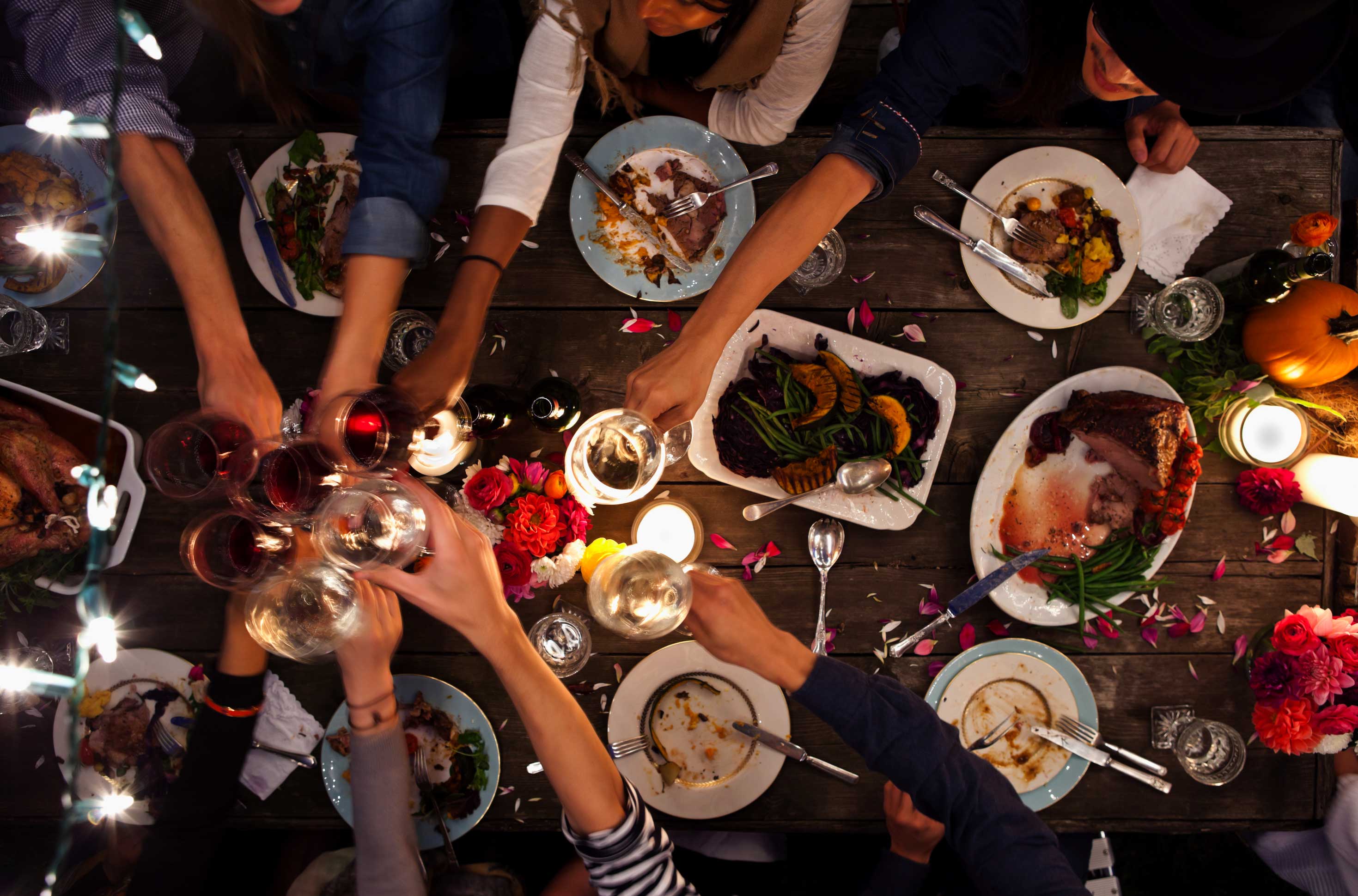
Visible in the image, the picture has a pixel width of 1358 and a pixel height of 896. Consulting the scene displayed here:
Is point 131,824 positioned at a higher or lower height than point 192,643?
lower

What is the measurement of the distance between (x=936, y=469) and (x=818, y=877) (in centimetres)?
210

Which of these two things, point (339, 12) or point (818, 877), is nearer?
point (339, 12)

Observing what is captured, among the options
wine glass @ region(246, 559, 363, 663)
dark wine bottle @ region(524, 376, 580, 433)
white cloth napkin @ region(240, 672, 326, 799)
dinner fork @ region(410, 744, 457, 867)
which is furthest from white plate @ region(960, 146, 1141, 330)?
white cloth napkin @ region(240, 672, 326, 799)

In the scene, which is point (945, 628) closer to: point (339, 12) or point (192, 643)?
point (192, 643)

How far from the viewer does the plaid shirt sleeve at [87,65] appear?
1.73 m

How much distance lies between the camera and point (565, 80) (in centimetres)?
189

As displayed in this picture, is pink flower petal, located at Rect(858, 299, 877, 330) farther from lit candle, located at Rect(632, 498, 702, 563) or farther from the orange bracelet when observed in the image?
the orange bracelet

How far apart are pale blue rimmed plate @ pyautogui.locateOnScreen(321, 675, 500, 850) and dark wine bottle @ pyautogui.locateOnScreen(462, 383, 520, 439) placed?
2.49ft

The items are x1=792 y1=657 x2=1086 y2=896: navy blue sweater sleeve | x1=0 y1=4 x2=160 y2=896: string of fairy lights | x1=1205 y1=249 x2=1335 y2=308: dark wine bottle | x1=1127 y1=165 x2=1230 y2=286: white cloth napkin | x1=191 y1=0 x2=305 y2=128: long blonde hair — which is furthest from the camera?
x1=1127 y1=165 x2=1230 y2=286: white cloth napkin

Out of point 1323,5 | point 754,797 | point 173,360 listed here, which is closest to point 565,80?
point 173,360

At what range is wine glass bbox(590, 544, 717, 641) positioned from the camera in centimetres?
162

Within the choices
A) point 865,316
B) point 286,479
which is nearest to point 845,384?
point 865,316

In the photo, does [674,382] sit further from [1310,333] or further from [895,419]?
[1310,333]

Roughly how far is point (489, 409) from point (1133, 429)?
71.6 inches
